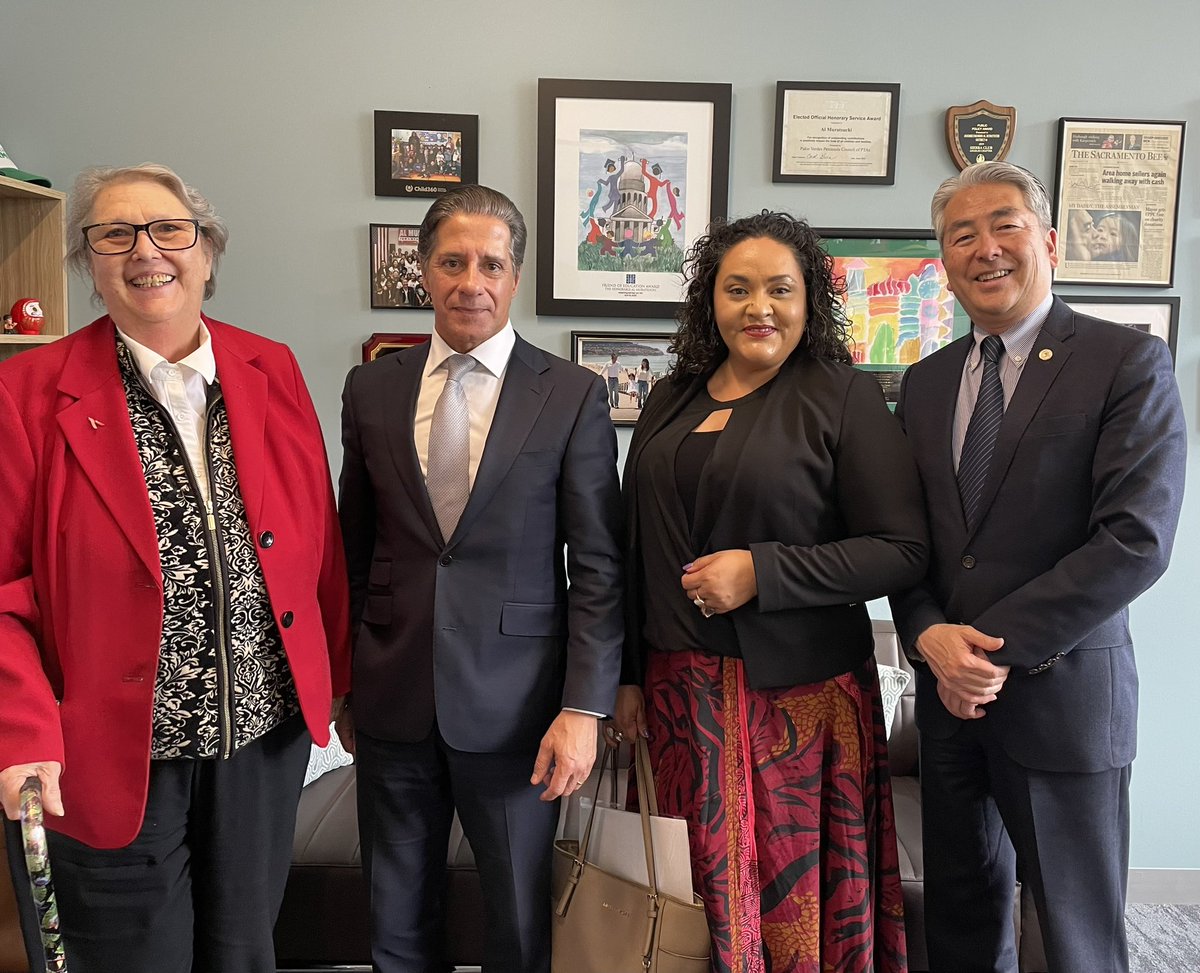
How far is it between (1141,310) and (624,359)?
4.92 ft

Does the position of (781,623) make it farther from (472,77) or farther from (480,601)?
(472,77)

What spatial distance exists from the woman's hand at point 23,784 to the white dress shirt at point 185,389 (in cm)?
41

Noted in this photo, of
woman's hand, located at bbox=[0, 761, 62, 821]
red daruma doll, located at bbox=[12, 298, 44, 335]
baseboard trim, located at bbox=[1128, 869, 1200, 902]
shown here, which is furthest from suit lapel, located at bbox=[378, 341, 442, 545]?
baseboard trim, located at bbox=[1128, 869, 1200, 902]

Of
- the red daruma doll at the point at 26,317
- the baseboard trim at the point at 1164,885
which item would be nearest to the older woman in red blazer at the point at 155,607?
the red daruma doll at the point at 26,317

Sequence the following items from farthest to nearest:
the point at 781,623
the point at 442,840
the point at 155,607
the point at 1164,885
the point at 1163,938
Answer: the point at 1164,885 → the point at 1163,938 → the point at 442,840 → the point at 781,623 → the point at 155,607

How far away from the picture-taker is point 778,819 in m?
1.45

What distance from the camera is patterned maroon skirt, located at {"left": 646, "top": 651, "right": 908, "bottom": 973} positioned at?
146 centimetres

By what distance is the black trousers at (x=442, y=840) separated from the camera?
1465mm

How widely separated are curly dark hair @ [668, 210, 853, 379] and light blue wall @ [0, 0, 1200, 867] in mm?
1035

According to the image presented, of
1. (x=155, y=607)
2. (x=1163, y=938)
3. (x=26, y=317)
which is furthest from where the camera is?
(x=1163, y=938)

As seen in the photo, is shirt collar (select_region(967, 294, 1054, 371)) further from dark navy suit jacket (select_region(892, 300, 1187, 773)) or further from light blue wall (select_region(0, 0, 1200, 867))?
light blue wall (select_region(0, 0, 1200, 867))

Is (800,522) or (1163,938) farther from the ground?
(800,522)

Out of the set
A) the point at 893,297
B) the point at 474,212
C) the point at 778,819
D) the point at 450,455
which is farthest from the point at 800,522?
the point at 893,297

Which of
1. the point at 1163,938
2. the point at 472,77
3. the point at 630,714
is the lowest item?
the point at 1163,938
